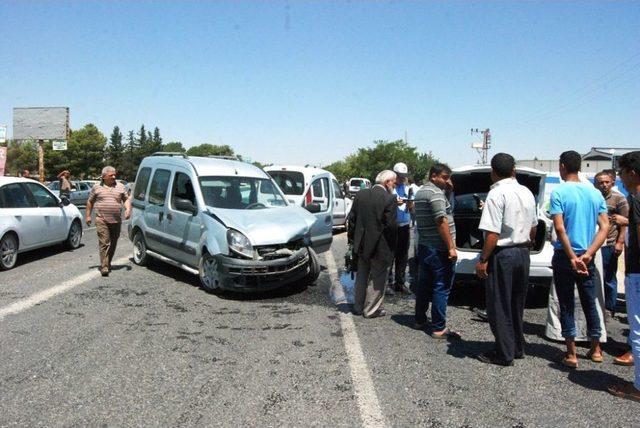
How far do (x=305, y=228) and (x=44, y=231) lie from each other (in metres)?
5.80

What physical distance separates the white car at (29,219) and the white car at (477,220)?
7583 mm

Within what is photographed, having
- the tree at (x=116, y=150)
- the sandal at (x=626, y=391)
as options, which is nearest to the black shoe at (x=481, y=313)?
the sandal at (x=626, y=391)

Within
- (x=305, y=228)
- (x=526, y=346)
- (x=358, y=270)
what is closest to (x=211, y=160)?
(x=305, y=228)

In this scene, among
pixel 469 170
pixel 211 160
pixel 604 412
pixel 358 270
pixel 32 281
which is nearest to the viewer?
pixel 604 412

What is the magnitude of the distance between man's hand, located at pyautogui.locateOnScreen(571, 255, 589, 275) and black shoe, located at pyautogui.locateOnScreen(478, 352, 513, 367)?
103 centimetres

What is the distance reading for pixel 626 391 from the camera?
3961 mm

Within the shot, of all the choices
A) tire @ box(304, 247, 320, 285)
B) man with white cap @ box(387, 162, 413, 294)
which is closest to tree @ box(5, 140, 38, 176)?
tire @ box(304, 247, 320, 285)

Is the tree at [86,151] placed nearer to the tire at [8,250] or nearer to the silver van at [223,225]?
the tire at [8,250]

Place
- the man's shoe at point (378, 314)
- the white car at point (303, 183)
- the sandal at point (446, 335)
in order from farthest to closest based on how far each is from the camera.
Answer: the white car at point (303, 183) → the man's shoe at point (378, 314) → the sandal at point (446, 335)

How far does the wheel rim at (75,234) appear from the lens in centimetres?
1134

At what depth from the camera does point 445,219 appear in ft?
17.1

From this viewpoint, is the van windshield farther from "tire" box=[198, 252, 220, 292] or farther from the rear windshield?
the rear windshield

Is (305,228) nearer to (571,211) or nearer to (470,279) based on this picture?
(470,279)

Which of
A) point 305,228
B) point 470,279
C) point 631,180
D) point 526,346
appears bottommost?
point 526,346
